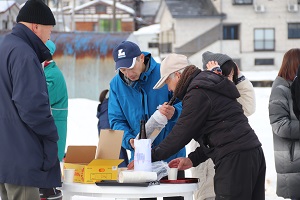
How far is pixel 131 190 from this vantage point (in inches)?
176

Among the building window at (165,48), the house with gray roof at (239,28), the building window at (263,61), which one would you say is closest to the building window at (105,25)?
the building window at (165,48)

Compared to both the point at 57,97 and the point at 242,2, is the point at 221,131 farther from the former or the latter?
the point at 242,2

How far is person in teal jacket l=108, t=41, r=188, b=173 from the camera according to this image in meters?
5.43

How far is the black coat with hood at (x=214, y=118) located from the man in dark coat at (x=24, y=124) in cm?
80

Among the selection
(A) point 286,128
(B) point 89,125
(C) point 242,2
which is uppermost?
(A) point 286,128

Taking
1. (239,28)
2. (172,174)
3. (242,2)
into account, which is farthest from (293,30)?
(172,174)

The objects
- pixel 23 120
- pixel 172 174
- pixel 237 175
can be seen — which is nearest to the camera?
pixel 23 120

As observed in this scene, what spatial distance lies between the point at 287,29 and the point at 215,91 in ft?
147

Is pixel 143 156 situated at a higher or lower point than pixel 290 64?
lower

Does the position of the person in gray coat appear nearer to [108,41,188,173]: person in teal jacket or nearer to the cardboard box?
[108,41,188,173]: person in teal jacket

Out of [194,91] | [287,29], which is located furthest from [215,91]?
[287,29]

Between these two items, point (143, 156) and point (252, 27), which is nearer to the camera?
point (143, 156)

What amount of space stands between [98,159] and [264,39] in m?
43.7

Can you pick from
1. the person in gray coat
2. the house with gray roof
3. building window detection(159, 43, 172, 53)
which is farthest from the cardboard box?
building window detection(159, 43, 172, 53)
